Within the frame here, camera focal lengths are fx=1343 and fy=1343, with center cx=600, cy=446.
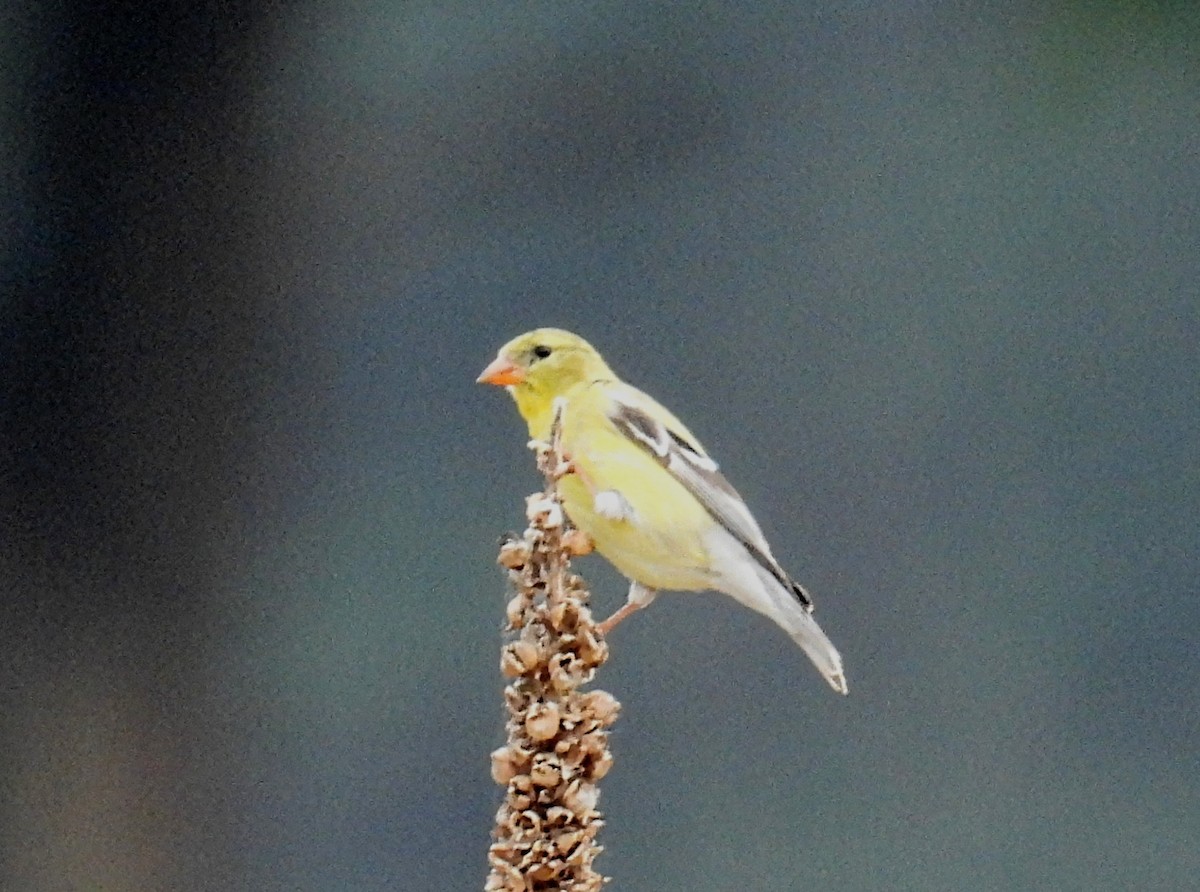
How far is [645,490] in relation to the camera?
1.42 meters

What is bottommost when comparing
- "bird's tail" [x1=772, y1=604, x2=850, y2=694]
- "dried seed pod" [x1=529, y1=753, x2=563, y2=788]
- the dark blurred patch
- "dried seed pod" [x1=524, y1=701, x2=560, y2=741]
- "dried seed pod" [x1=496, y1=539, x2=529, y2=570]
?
"dried seed pod" [x1=529, y1=753, x2=563, y2=788]

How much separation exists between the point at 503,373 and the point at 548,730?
58 cm

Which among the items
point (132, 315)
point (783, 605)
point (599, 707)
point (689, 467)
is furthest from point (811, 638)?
point (132, 315)

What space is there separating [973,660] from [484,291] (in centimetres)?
79

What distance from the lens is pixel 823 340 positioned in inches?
68.6

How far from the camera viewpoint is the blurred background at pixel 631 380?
1727 millimetres

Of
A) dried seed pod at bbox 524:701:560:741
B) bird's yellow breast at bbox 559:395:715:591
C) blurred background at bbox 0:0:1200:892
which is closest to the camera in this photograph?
dried seed pod at bbox 524:701:560:741

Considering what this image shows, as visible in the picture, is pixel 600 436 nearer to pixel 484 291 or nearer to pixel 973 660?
pixel 484 291

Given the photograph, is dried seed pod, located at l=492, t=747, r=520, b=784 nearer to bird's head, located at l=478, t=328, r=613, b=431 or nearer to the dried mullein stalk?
the dried mullein stalk

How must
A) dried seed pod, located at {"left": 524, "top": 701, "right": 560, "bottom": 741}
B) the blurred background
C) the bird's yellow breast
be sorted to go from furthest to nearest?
the blurred background < the bird's yellow breast < dried seed pod, located at {"left": 524, "top": 701, "right": 560, "bottom": 741}

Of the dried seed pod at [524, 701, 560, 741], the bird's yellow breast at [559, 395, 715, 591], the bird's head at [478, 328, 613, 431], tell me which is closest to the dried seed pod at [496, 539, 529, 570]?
the dried seed pod at [524, 701, 560, 741]

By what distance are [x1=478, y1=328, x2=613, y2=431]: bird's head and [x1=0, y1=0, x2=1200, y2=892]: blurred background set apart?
0.85 ft

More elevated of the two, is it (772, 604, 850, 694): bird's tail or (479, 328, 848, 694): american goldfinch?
(479, 328, 848, 694): american goldfinch

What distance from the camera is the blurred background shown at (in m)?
1.73
